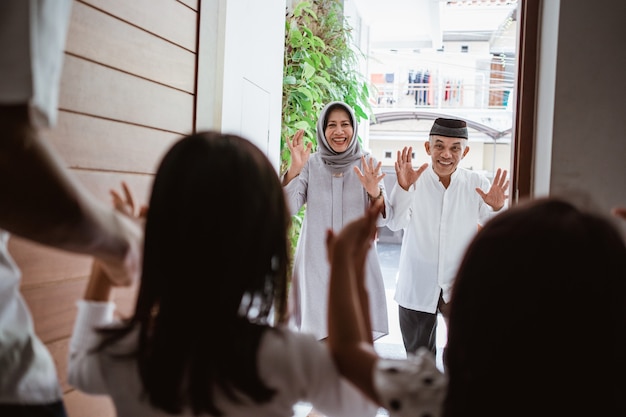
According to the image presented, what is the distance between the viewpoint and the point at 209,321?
755mm

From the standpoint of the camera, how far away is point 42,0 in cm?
57

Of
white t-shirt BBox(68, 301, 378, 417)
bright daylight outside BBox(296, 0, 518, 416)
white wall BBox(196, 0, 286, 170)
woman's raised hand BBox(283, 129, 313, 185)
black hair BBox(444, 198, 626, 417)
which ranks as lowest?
white t-shirt BBox(68, 301, 378, 417)

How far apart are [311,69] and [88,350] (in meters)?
2.87

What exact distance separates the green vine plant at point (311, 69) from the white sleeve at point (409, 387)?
2.44 metres

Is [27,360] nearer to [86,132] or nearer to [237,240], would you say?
[237,240]

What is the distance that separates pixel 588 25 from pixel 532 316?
1.00 meters

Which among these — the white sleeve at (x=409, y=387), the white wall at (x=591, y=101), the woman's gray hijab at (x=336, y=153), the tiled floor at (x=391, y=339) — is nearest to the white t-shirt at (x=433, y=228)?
the woman's gray hijab at (x=336, y=153)

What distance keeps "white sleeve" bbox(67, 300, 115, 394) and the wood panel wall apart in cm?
34

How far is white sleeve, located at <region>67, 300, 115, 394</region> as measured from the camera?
2.56 ft

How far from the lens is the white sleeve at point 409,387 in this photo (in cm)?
71

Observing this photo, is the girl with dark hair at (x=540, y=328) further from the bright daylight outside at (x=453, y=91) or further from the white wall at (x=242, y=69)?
the bright daylight outside at (x=453, y=91)

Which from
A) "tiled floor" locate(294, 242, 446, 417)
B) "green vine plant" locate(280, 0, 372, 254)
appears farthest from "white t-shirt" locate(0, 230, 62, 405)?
"green vine plant" locate(280, 0, 372, 254)

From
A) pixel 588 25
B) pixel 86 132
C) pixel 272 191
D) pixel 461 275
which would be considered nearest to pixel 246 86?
pixel 86 132

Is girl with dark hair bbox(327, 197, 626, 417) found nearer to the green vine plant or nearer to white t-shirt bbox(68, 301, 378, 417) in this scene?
white t-shirt bbox(68, 301, 378, 417)
